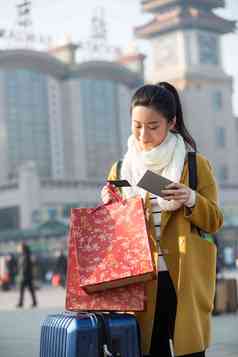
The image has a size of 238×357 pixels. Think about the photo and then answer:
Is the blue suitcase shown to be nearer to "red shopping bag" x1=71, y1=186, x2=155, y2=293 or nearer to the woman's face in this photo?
"red shopping bag" x1=71, y1=186, x2=155, y2=293

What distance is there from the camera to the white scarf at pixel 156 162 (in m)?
3.21

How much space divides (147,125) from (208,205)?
35cm

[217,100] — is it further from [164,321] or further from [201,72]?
[164,321]

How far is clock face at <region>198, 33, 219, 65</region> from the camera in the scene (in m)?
103

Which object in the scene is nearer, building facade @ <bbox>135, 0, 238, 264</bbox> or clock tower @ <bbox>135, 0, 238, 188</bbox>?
building facade @ <bbox>135, 0, 238, 264</bbox>

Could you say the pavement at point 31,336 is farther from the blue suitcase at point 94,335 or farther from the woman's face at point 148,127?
the blue suitcase at point 94,335

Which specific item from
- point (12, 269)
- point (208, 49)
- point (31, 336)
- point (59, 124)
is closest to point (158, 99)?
point (31, 336)

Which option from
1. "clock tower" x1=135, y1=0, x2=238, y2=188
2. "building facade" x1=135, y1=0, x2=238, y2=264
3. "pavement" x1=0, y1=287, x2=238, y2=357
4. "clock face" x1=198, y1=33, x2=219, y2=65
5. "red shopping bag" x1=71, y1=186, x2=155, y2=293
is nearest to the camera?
"red shopping bag" x1=71, y1=186, x2=155, y2=293

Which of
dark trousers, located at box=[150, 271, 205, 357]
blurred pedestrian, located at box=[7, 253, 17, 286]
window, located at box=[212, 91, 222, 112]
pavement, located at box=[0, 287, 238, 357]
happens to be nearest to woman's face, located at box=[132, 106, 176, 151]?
dark trousers, located at box=[150, 271, 205, 357]

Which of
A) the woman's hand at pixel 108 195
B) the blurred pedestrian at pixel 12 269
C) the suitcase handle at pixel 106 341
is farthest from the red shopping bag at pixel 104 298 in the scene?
the blurred pedestrian at pixel 12 269

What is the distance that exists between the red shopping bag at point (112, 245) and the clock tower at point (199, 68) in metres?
83.5

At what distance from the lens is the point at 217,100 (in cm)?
9519

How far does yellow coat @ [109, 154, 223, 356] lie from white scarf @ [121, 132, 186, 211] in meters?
0.05

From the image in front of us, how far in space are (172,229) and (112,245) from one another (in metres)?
0.22
